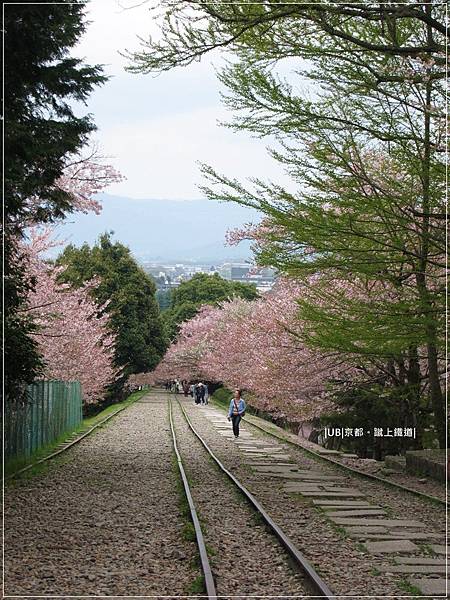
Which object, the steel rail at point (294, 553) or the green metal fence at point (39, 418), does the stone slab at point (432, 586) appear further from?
the green metal fence at point (39, 418)

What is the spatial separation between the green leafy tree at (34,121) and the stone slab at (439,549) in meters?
7.80

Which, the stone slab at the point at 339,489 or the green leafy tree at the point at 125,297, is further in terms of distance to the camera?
the green leafy tree at the point at 125,297

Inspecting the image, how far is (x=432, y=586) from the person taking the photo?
7.99m

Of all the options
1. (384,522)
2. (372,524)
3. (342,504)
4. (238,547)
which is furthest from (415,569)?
(342,504)

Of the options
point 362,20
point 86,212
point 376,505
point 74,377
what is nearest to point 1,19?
point 362,20

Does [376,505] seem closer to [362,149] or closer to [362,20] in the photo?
[362,149]

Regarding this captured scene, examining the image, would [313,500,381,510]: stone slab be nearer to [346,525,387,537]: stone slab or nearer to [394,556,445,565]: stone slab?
[346,525,387,537]: stone slab

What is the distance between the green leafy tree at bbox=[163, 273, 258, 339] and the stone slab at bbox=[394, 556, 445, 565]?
Answer: 3377 inches

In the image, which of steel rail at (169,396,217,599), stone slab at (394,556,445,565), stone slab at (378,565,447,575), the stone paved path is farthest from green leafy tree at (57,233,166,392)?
stone slab at (378,565,447,575)

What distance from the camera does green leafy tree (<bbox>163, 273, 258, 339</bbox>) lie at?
97431 millimetres

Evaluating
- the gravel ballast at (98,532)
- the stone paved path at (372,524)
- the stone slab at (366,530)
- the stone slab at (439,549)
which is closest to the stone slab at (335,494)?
the stone paved path at (372,524)

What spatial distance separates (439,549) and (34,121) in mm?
9187

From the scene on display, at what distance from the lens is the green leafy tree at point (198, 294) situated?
9743 cm

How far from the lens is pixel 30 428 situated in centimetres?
2148
